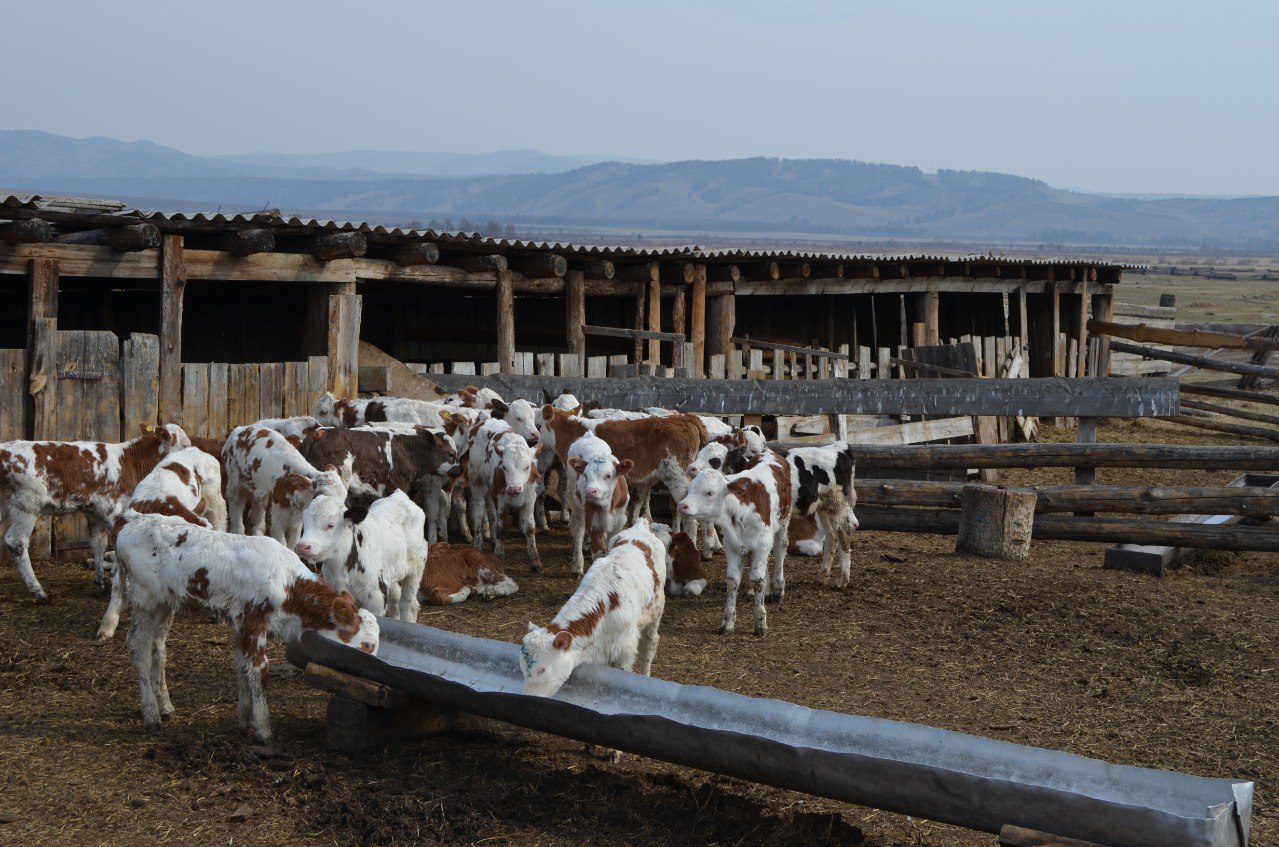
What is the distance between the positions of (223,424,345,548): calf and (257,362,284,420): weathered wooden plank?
2.44 metres

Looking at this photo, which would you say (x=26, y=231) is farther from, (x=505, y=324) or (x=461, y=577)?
(x=505, y=324)

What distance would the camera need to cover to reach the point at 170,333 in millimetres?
14258

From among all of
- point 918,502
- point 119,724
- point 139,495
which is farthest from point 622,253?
point 119,724

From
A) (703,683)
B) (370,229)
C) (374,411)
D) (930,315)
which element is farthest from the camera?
(930,315)

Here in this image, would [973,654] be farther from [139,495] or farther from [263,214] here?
[263,214]

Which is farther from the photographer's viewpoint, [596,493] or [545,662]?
[596,493]

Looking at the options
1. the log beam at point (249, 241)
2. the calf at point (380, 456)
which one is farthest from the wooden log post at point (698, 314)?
the calf at point (380, 456)

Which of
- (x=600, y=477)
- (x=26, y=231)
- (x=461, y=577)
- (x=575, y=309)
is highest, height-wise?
(x=26, y=231)

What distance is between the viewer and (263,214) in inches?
586

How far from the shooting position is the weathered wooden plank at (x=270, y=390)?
14930 millimetres

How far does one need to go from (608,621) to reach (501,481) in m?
5.30

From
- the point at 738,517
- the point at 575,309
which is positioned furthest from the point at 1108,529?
the point at 575,309

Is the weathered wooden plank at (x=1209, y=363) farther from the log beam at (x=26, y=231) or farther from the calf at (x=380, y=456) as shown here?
the log beam at (x=26, y=231)

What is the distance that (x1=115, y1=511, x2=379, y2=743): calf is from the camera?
26.3ft
